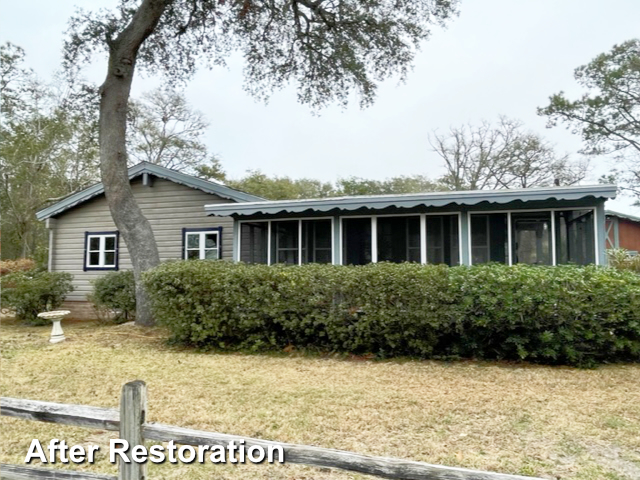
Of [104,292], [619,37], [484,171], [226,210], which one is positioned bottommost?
[104,292]

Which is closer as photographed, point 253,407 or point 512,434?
point 512,434

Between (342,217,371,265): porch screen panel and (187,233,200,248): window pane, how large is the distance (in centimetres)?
419

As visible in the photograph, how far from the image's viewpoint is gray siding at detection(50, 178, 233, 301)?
→ 37.2 feet

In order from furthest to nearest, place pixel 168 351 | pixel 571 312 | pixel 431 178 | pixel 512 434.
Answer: pixel 431 178
pixel 168 351
pixel 571 312
pixel 512 434

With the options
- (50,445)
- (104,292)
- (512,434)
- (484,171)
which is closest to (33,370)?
(50,445)

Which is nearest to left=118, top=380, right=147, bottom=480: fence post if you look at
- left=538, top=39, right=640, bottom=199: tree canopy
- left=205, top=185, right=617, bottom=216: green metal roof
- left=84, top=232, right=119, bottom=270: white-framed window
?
left=205, top=185, right=617, bottom=216: green metal roof

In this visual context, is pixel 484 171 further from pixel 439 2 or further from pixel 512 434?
pixel 512 434

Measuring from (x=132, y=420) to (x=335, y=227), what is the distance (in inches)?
298

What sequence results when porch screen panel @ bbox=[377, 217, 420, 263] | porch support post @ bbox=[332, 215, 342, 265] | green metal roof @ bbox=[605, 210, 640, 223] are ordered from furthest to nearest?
green metal roof @ bbox=[605, 210, 640, 223], porch screen panel @ bbox=[377, 217, 420, 263], porch support post @ bbox=[332, 215, 342, 265]

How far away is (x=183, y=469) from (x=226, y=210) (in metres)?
7.19

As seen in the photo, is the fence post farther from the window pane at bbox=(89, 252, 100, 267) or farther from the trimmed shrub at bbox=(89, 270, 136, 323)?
the window pane at bbox=(89, 252, 100, 267)

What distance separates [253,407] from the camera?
406 cm

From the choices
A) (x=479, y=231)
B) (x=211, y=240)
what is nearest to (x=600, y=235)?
(x=479, y=231)

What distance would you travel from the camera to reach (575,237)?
894 cm
